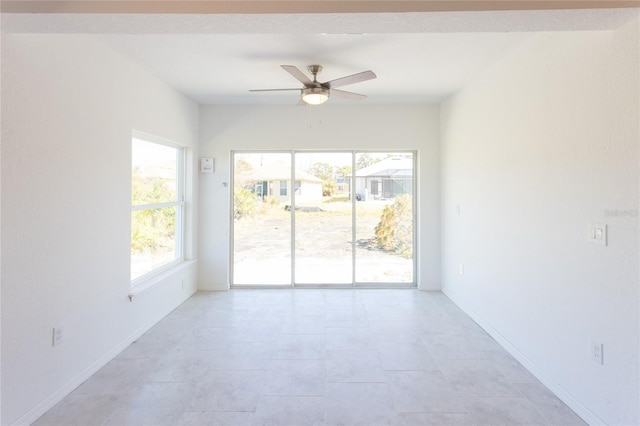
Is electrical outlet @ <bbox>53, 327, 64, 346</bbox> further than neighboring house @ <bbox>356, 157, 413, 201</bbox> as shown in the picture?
No

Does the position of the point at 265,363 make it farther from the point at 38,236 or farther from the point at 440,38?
the point at 440,38

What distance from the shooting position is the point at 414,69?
10.6 feet

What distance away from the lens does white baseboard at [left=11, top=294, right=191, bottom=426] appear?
1931 mm

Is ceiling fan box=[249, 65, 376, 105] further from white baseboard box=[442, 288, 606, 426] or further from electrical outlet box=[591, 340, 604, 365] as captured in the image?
white baseboard box=[442, 288, 606, 426]

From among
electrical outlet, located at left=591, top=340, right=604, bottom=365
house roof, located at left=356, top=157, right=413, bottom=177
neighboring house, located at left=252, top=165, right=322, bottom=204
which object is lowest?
electrical outlet, located at left=591, top=340, right=604, bottom=365

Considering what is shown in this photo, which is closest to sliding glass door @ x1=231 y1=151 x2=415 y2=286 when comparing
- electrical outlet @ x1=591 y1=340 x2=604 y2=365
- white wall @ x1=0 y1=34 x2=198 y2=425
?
white wall @ x1=0 y1=34 x2=198 y2=425

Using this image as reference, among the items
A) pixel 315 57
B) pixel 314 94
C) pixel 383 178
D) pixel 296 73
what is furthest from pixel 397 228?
pixel 296 73

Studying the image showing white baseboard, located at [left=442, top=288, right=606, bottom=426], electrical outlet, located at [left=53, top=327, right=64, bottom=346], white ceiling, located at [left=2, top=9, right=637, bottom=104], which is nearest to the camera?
white ceiling, located at [left=2, top=9, right=637, bottom=104]

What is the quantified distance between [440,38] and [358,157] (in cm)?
226

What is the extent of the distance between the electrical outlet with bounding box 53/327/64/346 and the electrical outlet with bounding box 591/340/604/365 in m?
3.49

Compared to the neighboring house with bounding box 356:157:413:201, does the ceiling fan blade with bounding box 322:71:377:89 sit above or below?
above

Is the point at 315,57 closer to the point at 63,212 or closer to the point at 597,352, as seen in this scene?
the point at 63,212

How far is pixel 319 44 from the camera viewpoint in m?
2.67

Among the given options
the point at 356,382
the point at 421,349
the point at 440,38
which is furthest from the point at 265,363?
the point at 440,38
